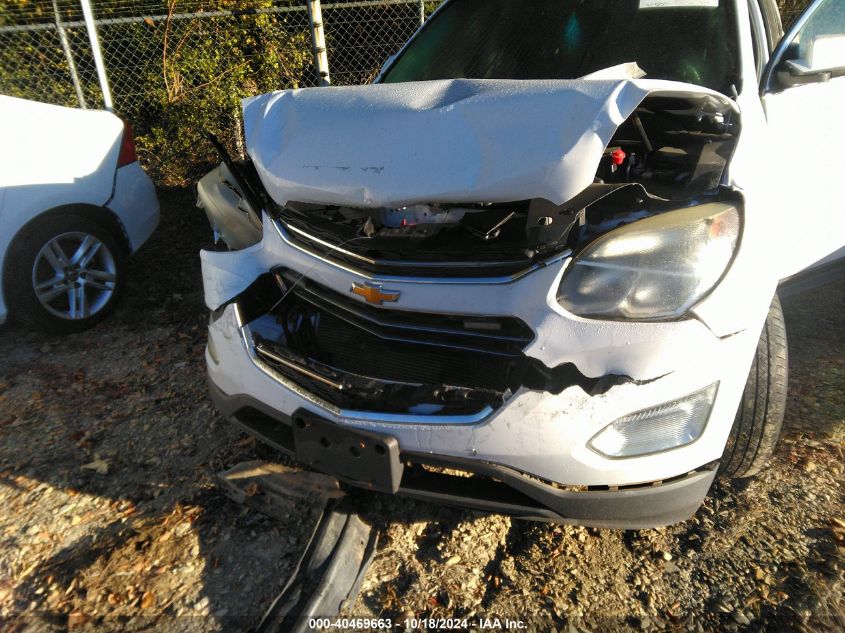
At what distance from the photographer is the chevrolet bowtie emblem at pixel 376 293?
84.0 inches

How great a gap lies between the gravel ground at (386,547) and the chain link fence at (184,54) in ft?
14.5

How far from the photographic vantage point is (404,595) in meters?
2.29

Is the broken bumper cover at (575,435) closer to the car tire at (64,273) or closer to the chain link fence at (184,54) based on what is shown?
the car tire at (64,273)

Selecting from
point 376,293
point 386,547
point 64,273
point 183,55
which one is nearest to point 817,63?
point 376,293

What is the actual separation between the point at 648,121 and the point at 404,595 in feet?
6.58

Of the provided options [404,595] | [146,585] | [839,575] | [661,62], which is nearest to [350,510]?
[404,595]

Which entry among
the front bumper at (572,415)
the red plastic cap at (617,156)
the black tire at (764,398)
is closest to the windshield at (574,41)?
the red plastic cap at (617,156)

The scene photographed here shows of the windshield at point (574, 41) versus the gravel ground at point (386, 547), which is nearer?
the gravel ground at point (386, 547)

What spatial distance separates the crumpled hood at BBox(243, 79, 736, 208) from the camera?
1988 millimetres

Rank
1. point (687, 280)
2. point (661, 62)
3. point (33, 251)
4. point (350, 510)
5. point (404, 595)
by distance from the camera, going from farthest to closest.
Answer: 1. point (33, 251)
2. point (661, 62)
3. point (350, 510)
4. point (404, 595)
5. point (687, 280)

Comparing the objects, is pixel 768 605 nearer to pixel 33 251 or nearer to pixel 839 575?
pixel 839 575

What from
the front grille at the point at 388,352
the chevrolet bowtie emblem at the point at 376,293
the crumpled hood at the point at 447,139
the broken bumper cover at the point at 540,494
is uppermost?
the crumpled hood at the point at 447,139

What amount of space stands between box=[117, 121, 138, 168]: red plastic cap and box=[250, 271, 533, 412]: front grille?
2.62m

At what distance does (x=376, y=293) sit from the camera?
2.15 m
